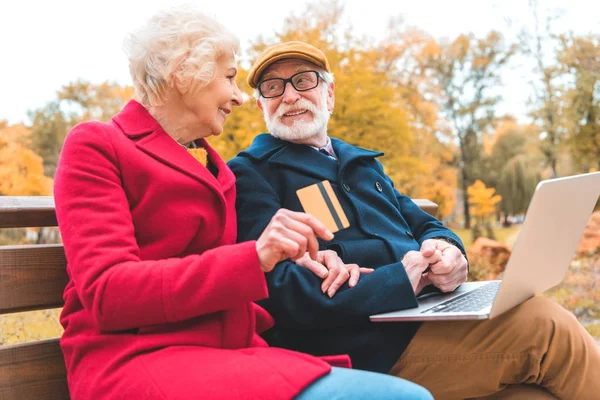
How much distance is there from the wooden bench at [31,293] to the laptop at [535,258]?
90cm

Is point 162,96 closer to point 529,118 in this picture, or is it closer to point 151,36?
point 151,36

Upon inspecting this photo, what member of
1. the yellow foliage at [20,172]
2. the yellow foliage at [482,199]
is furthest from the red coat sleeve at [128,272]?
the yellow foliage at [482,199]

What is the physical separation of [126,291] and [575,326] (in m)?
1.31

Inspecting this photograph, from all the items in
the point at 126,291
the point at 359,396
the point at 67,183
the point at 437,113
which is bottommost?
the point at 437,113

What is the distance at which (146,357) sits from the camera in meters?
1.39

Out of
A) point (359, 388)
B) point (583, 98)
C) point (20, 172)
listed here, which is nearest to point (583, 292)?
point (583, 98)

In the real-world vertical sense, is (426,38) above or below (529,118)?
above

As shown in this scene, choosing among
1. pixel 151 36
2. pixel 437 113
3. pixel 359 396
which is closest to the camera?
pixel 359 396

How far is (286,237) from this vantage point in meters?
1.35

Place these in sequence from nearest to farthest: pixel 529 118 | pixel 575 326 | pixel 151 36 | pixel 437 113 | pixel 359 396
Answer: pixel 359 396, pixel 151 36, pixel 575 326, pixel 529 118, pixel 437 113

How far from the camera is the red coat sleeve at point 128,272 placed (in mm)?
1339

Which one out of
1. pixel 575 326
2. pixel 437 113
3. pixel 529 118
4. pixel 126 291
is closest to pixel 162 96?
pixel 126 291

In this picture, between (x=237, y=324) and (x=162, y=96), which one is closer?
(x=237, y=324)

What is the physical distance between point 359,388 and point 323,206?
54cm
